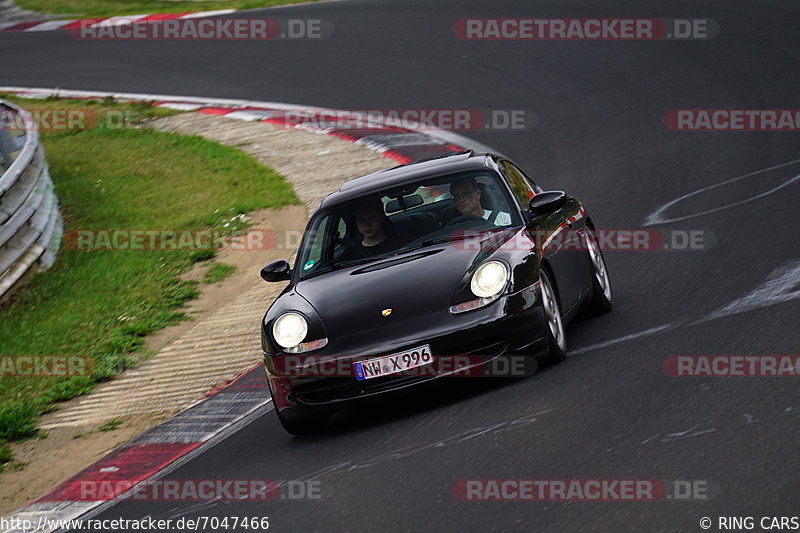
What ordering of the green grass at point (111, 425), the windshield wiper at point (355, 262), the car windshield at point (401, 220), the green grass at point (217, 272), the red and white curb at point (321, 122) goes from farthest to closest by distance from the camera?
the red and white curb at point (321, 122) → the green grass at point (217, 272) → the green grass at point (111, 425) → the car windshield at point (401, 220) → the windshield wiper at point (355, 262)

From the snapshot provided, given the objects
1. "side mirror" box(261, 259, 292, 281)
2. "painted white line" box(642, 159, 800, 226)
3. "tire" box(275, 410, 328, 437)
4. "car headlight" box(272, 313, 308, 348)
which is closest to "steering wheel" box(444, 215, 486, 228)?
"side mirror" box(261, 259, 292, 281)

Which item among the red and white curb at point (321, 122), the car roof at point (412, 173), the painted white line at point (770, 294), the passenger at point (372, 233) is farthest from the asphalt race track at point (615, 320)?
the car roof at point (412, 173)

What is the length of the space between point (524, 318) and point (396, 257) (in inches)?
38.5

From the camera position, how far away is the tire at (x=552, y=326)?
6.96m

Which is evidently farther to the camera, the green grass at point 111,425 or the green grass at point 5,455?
the green grass at point 111,425

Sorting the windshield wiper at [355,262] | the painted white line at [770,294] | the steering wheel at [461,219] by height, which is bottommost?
the painted white line at [770,294]

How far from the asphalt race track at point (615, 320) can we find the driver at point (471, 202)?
94 cm

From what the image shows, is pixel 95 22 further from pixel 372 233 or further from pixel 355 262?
pixel 355 262

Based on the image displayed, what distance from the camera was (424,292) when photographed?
6.74 metres

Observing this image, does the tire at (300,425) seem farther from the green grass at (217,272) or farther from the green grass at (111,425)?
the green grass at (217,272)

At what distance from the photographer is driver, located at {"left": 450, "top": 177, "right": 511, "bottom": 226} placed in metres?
7.60

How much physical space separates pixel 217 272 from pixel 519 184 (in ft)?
14.1

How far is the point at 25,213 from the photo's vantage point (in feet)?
38.1

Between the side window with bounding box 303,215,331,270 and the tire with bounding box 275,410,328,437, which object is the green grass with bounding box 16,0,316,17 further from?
the tire with bounding box 275,410,328,437
